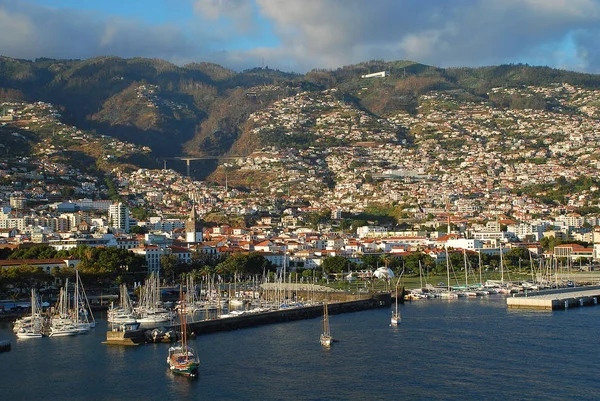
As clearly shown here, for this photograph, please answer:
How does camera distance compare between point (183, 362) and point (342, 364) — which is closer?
point (183, 362)

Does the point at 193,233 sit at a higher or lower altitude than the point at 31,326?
higher

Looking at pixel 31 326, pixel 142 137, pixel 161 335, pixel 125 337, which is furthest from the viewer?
pixel 142 137

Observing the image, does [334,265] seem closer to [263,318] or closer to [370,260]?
[370,260]

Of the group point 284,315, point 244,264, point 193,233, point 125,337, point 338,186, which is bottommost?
point 125,337

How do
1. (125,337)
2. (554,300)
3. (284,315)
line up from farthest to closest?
1. (554,300)
2. (284,315)
3. (125,337)

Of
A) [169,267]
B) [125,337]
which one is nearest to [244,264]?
[169,267]

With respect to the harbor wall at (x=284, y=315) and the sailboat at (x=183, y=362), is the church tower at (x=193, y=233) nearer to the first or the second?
the harbor wall at (x=284, y=315)

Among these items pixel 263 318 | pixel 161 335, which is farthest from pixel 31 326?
pixel 263 318
